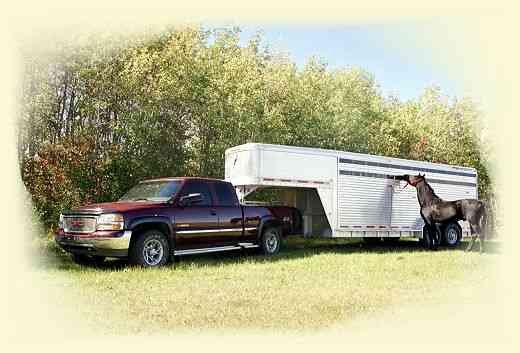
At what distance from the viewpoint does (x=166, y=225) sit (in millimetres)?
11609

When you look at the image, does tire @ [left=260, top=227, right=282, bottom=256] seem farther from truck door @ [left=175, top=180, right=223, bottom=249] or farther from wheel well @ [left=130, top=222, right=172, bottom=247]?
wheel well @ [left=130, top=222, right=172, bottom=247]

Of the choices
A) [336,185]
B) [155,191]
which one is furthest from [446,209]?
[155,191]

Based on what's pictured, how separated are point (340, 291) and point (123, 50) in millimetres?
13997

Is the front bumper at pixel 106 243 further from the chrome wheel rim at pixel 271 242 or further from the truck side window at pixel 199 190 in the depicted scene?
the chrome wheel rim at pixel 271 242

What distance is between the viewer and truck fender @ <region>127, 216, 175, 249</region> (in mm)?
11049

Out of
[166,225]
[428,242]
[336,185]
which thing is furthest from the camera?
[428,242]

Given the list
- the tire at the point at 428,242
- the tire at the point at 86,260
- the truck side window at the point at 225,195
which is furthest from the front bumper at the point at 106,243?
the tire at the point at 428,242

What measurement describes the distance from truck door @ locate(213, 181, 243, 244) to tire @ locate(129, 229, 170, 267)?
5.61 ft

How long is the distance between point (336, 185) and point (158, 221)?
6.19 m

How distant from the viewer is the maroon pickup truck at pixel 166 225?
433 inches

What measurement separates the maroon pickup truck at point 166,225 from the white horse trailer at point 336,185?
1.14m

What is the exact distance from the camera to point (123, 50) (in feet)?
64.3

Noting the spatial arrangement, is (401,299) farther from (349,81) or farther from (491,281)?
(349,81)

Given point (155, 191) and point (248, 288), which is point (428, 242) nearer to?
point (155, 191)
